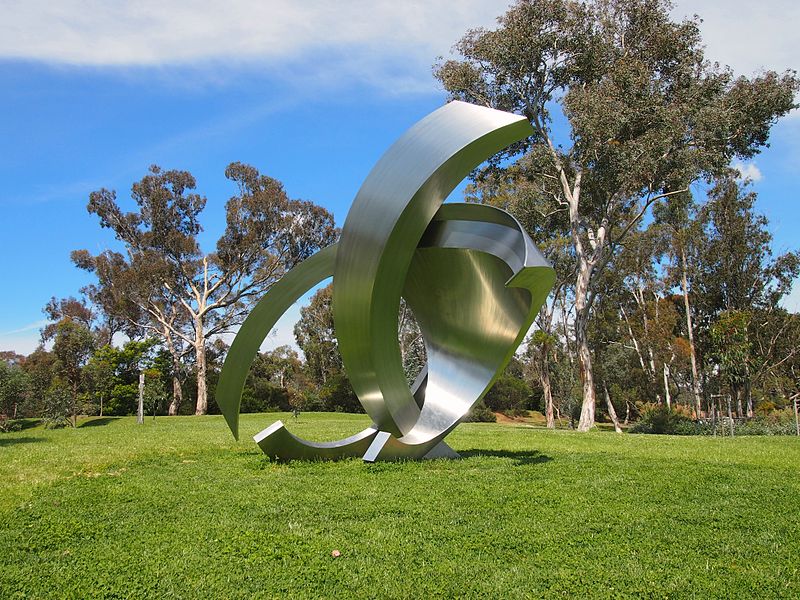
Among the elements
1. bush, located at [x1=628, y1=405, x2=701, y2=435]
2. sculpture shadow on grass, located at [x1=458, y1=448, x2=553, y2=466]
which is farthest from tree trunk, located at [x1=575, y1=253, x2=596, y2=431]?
sculpture shadow on grass, located at [x1=458, y1=448, x2=553, y2=466]

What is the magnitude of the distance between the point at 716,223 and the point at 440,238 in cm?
3190

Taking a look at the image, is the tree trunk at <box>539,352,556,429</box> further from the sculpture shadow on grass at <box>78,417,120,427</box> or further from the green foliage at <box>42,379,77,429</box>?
the green foliage at <box>42,379,77,429</box>

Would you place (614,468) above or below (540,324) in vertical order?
below

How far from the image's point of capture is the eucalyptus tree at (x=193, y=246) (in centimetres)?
4150

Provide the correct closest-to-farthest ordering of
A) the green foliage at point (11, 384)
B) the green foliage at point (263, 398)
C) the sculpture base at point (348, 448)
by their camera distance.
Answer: the sculpture base at point (348, 448)
the green foliage at point (11, 384)
the green foliage at point (263, 398)

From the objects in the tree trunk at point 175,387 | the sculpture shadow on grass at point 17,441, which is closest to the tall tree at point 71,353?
the tree trunk at point 175,387

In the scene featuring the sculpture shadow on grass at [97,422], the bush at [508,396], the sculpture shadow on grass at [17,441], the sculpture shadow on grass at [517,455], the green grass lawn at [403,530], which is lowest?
the sculpture shadow on grass at [97,422]

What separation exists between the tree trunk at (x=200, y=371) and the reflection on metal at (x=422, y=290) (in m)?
30.3

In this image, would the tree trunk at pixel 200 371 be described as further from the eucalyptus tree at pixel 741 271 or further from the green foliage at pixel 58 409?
the eucalyptus tree at pixel 741 271

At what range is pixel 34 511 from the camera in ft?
23.9

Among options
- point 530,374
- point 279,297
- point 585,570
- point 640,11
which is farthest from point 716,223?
point 585,570

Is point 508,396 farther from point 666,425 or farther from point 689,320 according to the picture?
point 666,425

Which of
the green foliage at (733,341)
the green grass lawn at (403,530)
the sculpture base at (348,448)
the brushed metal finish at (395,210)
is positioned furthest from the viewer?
the green foliage at (733,341)

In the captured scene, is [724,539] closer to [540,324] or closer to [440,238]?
[440,238]
